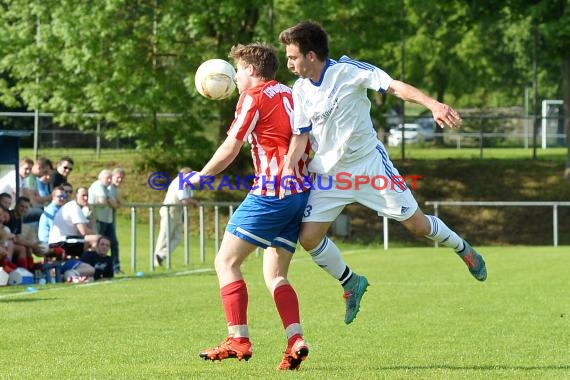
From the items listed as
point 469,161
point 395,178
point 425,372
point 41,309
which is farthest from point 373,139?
point 469,161

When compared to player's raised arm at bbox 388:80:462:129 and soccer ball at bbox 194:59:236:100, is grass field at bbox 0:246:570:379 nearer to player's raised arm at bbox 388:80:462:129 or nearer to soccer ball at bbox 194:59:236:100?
player's raised arm at bbox 388:80:462:129

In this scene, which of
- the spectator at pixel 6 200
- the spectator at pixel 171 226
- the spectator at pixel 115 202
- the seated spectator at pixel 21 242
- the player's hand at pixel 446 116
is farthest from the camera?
the spectator at pixel 171 226

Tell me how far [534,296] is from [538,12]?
2090 centimetres

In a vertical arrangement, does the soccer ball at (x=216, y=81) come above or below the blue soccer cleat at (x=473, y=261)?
above

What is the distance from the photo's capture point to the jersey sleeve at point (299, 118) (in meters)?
8.12

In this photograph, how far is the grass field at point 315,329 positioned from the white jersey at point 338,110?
4.52ft

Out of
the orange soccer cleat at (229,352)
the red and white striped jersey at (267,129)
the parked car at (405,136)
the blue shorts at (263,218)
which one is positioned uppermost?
the parked car at (405,136)

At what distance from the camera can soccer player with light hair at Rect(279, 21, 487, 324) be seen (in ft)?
26.8

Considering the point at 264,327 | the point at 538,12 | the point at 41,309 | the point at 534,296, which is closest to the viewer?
the point at 264,327

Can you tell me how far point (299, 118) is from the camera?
817 centimetres

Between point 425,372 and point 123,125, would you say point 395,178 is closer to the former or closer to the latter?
point 425,372

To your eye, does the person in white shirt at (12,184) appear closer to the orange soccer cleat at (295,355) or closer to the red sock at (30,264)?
the red sock at (30,264)

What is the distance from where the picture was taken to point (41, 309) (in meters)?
12.7

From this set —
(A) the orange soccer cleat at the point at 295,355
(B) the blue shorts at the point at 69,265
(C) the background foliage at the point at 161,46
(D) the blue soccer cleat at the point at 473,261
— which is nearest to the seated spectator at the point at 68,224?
(B) the blue shorts at the point at 69,265
